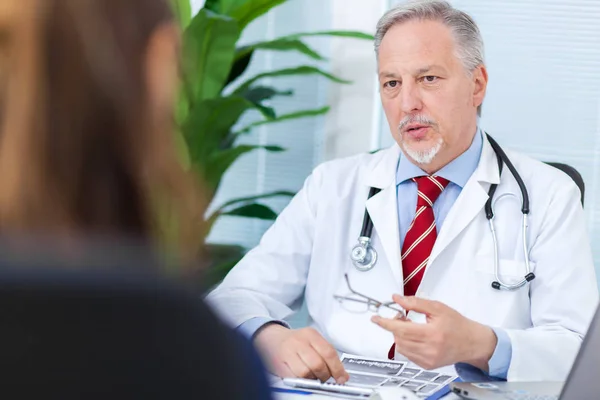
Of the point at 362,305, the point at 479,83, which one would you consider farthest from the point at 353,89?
the point at 362,305

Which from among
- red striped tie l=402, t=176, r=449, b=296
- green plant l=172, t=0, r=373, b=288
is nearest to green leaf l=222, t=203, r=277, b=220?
green plant l=172, t=0, r=373, b=288

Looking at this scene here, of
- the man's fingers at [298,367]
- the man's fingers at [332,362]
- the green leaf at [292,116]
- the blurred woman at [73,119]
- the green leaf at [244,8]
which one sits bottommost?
the man's fingers at [298,367]

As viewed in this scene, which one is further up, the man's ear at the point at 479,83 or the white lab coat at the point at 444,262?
the man's ear at the point at 479,83

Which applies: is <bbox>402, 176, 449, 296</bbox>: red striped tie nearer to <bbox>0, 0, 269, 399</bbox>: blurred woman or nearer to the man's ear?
the man's ear

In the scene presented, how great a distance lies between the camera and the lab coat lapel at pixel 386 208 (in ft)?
6.65

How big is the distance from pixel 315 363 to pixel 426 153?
0.77m

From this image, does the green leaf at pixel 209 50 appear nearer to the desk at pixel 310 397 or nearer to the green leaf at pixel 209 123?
the green leaf at pixel 209 123

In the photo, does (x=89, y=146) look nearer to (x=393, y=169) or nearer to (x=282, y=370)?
(x=282, y=370)

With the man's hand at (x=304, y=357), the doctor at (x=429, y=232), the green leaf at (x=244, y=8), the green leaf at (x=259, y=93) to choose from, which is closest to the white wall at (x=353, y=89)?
the green leaf at (x=259, y=93)

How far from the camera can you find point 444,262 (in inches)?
→ 79.8

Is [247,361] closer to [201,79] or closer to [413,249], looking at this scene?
[413,249]

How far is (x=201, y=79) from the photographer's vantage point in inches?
101

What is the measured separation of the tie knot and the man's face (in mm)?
40

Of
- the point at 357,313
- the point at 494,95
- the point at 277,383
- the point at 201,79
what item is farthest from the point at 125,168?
the point at 494,95
